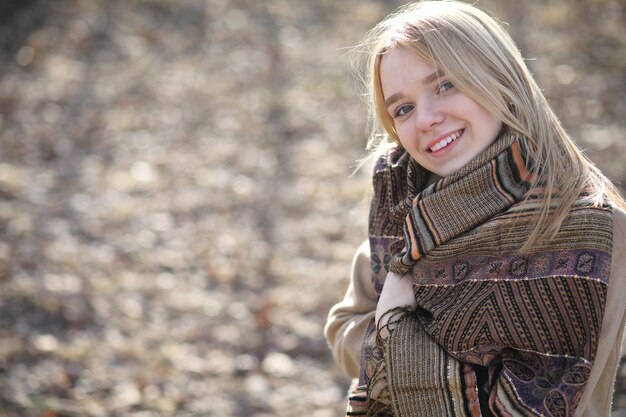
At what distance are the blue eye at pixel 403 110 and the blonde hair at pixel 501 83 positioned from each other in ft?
0.37

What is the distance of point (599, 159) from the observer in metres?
5.09

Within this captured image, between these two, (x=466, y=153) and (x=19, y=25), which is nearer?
(x=466, y=153)

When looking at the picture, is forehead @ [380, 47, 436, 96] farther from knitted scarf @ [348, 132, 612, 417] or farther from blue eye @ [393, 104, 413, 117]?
knitted scarf @ [348, 132, 612, 417]

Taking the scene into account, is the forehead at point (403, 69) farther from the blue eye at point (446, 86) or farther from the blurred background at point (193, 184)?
the blurred background at point (193, 184)

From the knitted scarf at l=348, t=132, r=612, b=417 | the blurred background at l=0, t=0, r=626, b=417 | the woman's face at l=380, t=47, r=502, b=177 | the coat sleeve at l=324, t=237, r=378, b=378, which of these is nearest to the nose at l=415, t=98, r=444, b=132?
the woman's face at l=380, t=47, r=502, b=177

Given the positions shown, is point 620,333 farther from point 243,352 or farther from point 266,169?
point 266,169

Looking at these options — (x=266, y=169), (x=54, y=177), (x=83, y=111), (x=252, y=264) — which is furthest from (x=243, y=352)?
(x=83, y=111)

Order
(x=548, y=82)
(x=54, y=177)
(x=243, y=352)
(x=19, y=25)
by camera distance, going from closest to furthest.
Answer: (x=243, y=352) → (x=54, y=177) → (x=548, y=82) → (x=19, y=25)

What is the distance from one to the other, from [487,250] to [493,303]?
126 millimetres

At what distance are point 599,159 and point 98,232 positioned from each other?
11.7 feet

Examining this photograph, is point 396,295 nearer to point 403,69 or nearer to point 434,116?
point 434,116

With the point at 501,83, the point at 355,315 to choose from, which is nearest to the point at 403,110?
the point at 501,83

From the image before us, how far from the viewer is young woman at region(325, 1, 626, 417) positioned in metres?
1.62

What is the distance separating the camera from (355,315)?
7.00 feet
